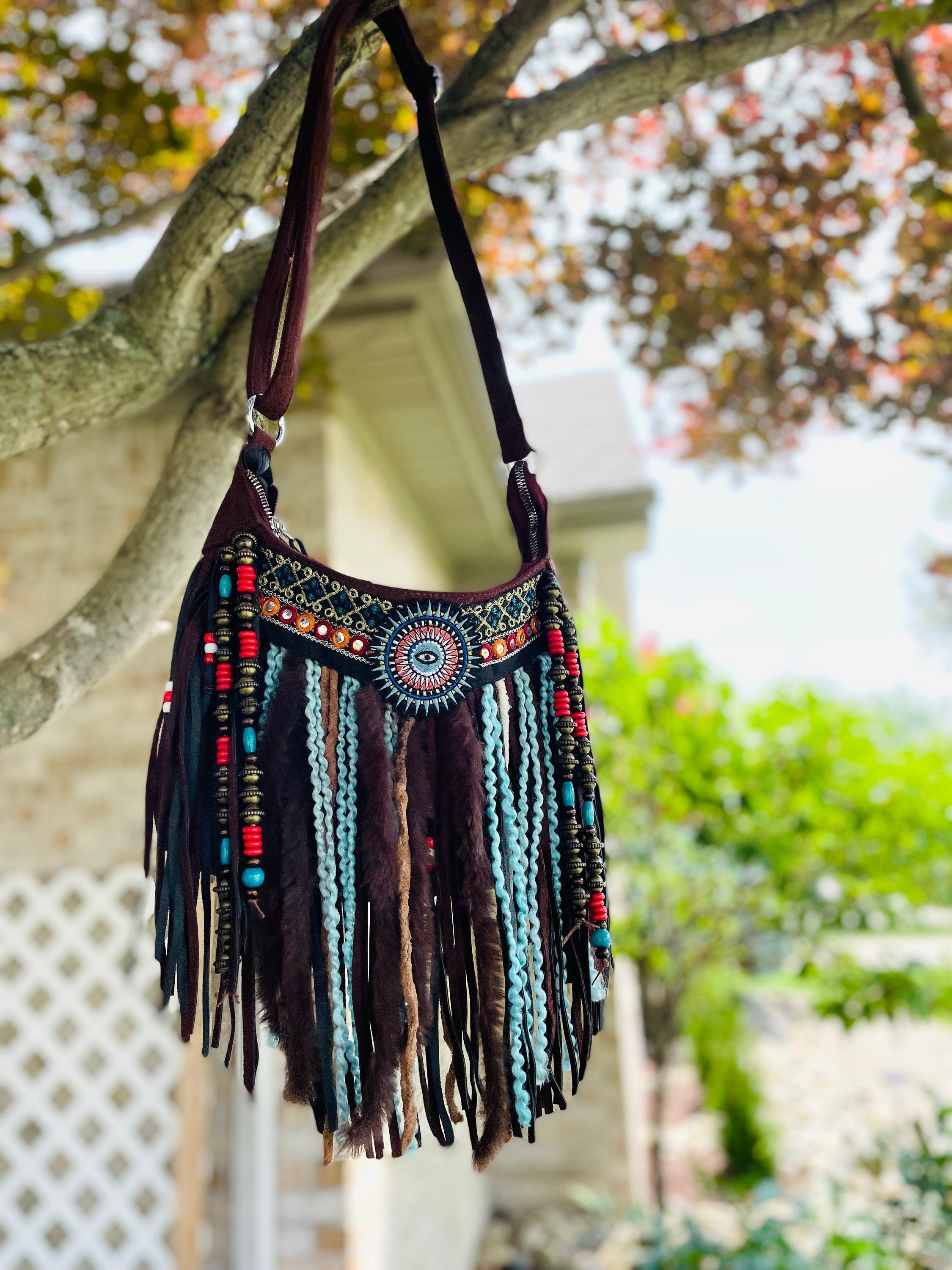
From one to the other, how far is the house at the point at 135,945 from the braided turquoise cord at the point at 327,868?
1930 mm

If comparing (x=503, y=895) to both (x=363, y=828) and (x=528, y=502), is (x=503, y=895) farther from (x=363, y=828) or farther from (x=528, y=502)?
(x=528, y=502)

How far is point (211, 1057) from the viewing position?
9.51 feet

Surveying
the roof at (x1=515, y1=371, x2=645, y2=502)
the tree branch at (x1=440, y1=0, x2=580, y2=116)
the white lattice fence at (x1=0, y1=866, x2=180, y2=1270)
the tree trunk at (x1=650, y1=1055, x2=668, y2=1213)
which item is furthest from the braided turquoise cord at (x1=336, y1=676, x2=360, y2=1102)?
the tree trunk at (x1=650, y1=1055, x2=668, y2=1213)

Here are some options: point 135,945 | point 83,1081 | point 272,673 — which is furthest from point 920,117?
point 83,1081

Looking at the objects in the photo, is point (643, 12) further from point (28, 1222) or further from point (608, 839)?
point (28, 1222)

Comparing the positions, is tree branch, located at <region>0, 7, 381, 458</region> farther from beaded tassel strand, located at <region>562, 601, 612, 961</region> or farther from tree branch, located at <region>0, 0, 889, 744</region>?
beaded tassel strand, located at <region>562, 601, 612, 961</region>

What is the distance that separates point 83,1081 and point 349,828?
2655mm

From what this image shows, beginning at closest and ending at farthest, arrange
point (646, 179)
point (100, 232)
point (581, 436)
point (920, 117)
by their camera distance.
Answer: point (920, 117), point (100, 232), point (646, 179), point (581, 436)

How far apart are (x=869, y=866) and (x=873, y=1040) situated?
7.63 m

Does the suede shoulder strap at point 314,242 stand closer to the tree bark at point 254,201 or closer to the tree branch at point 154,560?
the tree bark at point 254,201

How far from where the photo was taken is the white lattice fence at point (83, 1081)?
2.78 meters

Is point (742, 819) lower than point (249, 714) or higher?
higher

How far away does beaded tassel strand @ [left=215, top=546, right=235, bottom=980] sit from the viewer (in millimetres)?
761

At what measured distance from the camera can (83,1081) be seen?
291cm
